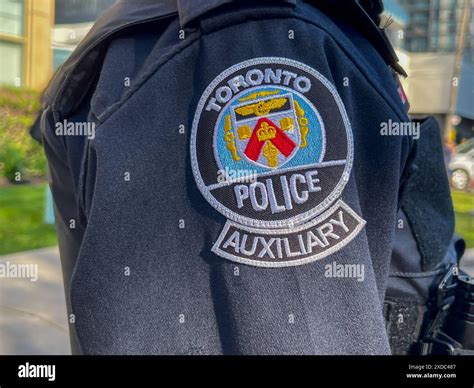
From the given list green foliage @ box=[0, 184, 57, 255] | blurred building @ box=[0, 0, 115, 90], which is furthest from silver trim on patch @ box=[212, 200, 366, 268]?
green foliage @ box=[0, 184, 57, 255]

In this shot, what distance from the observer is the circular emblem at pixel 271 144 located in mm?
631

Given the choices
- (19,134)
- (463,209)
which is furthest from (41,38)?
(463,209)

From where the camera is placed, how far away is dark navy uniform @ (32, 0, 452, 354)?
2.06 ft

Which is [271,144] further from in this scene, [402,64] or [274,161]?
[402,64]

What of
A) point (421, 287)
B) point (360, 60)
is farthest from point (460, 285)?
point (360, 60)

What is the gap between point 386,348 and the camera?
0.69 metres

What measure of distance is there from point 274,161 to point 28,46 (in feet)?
2.75

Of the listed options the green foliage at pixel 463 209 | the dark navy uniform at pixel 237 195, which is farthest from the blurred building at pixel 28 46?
the green foliage at pixel 463 209

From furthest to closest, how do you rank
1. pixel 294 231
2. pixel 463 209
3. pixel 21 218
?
pixel 21 218 < pixel 463 209 < pixel 294 231

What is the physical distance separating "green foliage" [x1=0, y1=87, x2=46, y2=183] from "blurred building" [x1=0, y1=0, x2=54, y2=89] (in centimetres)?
3

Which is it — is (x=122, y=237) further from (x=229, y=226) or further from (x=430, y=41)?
(x=430, y=41)

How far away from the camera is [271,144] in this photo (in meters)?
0.64
